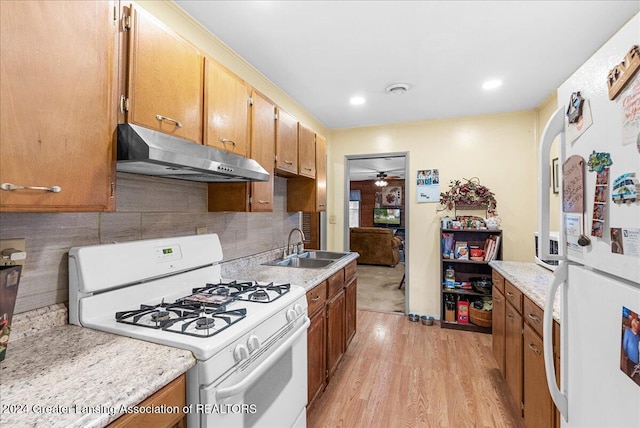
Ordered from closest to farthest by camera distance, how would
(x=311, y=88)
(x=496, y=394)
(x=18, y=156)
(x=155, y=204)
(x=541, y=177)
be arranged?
(x=18, y=156), (x=541, y=177), (x=155, y=204), (x=496, y=394), (x=311, y=88)

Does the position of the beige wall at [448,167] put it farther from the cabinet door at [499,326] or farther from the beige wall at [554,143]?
the cabinet door at [499,326]

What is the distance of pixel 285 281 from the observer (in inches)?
72.1

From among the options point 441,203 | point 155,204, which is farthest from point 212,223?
point 441,203

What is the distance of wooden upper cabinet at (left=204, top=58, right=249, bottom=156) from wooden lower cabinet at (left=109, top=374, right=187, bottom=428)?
1.06 m

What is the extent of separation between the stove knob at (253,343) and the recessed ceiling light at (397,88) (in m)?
2.44

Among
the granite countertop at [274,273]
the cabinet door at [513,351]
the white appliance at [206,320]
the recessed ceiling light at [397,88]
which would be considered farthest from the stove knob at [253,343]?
the recessed ceiling light at [397,88]

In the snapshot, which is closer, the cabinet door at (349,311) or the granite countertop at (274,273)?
the granite countertop at (274,273)

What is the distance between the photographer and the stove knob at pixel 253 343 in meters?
1.09

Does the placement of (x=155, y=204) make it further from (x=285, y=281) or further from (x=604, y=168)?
(x=604, y=168)

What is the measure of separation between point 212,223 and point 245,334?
108 cm

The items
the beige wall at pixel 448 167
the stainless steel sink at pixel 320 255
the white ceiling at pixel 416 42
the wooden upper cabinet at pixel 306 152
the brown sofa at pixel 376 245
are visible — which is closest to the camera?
the white ceiling at pixel 416 42

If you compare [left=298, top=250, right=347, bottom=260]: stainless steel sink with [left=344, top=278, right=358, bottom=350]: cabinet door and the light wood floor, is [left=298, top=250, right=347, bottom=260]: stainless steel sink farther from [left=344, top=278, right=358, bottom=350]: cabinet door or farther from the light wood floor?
the light wood floor

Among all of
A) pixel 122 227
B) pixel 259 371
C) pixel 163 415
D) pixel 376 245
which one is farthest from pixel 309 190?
pixel 376 245

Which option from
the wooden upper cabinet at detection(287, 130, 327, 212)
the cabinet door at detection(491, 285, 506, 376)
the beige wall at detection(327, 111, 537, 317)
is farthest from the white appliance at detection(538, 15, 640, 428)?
the beige wall at detection(327, 111, 537, 317)
